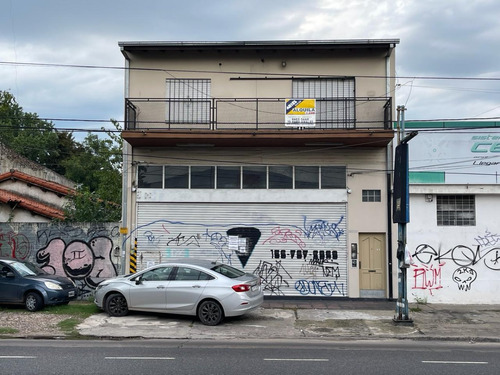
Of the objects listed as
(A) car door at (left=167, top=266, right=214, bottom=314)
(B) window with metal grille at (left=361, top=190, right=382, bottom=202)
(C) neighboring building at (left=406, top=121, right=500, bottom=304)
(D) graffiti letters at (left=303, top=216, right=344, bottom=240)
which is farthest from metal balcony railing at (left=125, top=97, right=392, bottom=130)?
(A) car door at (left=167, top=266, right=214, bottom=314)

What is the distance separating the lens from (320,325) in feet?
42.9

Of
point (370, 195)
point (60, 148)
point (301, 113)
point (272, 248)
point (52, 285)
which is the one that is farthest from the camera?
point (60, 148)

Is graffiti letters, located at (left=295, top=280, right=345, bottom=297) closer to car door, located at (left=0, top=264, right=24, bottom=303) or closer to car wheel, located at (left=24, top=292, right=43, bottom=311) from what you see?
car wheel, located at (left=24, top=292, right=43, bottom=311)

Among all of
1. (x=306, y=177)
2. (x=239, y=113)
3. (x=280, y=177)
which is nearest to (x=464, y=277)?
(x=306, y=177)

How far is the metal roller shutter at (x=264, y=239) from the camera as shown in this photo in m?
17.0

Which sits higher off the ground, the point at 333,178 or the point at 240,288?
the point at 333,178

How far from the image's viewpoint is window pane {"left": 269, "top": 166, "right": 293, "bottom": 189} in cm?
1733

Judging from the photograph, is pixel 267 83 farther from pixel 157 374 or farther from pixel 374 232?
pixel 157 374

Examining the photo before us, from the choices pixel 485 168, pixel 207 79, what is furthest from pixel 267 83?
pixel 485 168

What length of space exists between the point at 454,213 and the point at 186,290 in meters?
9.32

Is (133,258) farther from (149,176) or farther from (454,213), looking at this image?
(454,213)

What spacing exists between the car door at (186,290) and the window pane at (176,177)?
4.86 meters

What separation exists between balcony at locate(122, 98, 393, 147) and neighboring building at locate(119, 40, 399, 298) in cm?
5

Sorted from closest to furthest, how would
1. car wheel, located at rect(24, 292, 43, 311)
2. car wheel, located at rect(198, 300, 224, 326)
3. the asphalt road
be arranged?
1. the asphalt road
2. car wheel, located at rect(198, 300, 224, 326)
3. car wheel, located at rect(24, 292, 43, 311)
